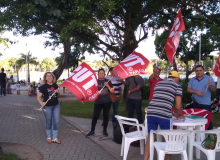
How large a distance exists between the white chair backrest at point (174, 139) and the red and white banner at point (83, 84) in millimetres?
2132

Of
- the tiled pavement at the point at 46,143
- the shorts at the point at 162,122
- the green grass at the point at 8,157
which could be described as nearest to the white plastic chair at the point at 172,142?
the shorts at the point at 162,122

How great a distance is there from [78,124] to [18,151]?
3055mm

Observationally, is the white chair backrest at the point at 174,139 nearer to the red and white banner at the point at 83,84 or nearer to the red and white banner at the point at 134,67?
the red and white banner at the point at 134,67

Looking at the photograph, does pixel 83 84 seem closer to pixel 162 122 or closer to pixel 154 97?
pixel 154 97

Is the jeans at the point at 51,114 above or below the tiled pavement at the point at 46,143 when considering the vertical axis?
above

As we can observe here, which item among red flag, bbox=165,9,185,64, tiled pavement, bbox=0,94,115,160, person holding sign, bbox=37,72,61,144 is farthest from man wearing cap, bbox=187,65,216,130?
person holding sign, bbox=37,72,61,144

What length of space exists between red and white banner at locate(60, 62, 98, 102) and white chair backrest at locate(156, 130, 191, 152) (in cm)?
213

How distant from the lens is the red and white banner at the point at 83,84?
18.7 feet

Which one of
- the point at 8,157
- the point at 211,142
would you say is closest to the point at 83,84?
the point at 8,157

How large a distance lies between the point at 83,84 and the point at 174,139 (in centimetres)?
248

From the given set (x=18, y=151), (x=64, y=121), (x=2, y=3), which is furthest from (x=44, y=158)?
(x=2, y=3)

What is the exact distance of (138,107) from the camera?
22.6 feet

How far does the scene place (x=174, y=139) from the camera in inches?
160

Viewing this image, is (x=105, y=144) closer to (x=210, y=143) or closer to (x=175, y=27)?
(x=210, y=143)
